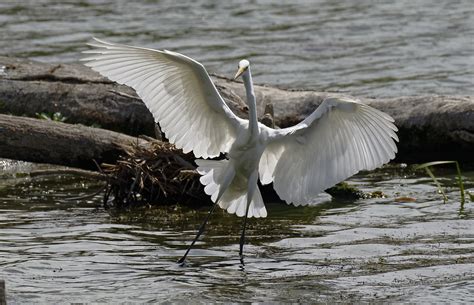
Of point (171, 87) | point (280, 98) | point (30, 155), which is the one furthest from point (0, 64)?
point (171, 87)

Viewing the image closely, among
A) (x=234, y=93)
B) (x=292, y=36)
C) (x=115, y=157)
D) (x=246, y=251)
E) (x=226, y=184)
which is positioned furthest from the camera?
(x=292, y=36)

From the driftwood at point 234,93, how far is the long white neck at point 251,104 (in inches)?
92.6

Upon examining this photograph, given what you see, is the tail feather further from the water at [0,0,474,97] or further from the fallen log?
the water at [0,0,474,97]

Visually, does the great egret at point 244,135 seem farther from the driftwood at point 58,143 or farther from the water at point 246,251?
the driftwood at point 58,143

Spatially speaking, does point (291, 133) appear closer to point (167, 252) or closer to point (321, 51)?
point (167, 252)

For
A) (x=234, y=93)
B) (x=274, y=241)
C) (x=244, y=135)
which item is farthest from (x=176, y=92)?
(x=234, y=93)

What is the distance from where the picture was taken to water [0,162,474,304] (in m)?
7.31

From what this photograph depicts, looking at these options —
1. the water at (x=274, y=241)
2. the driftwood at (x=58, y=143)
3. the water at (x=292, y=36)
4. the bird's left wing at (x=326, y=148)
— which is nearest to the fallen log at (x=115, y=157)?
the driftwood at (x=58, y=143)

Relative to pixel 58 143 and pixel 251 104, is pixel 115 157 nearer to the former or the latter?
pixel 58 143

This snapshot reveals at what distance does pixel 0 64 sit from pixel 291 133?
15.3 ft

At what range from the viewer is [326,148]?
909 centimetres

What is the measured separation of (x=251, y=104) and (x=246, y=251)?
1.16 meters

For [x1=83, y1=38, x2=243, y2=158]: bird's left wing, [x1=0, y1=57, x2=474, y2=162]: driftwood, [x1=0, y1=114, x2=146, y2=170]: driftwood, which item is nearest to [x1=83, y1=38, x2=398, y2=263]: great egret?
[x1=83, y1=38, x2=243, y2=158]: bird's left wing

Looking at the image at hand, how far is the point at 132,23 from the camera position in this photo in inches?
762
